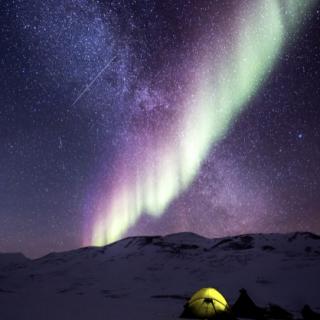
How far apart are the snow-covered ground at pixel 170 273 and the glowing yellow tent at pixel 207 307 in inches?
206

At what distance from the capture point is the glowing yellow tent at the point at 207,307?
18500 millimetres

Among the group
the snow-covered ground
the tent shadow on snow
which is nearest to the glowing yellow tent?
the tent shadow on snow

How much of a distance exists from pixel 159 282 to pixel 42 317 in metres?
47.9

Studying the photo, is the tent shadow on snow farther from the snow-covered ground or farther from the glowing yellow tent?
the snow-covered ground

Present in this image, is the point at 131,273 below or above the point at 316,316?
above

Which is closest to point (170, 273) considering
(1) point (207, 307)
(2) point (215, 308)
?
(1) point (207, 307)

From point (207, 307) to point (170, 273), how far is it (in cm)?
5666

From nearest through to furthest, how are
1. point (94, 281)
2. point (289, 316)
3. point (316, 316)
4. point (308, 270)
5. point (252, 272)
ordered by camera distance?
1. point (316, 316)
2. point (289, 316)
3. point (308, 270)
4. point (252, 272)
5. point (94, 281)

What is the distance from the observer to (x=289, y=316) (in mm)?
24234

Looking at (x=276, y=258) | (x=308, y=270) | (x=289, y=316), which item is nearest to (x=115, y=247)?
(x=276, y=258)

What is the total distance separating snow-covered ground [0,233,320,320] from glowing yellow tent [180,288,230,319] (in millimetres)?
5224

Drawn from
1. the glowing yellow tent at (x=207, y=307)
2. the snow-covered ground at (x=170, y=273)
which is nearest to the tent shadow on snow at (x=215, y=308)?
the glowing yellow tent at (x=207, y=307)

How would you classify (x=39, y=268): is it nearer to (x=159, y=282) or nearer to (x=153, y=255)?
(x=153, y=255)

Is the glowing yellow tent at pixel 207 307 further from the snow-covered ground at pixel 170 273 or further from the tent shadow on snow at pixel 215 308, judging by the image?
the snow-covered ground at pixel 170 273
